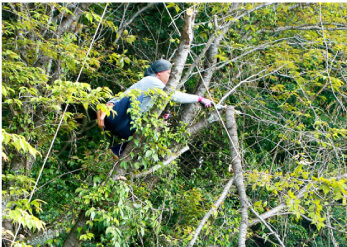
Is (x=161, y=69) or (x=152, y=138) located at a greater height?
(x=161, y=69)

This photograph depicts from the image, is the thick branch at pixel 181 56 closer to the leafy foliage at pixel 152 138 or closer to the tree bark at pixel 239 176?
the leafy foliage at pixel 152 138

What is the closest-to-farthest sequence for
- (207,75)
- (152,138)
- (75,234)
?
1. (152,138)
2. (75,234)
3. (207,75)

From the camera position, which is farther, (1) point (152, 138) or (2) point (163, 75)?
(2) point (163, 75)

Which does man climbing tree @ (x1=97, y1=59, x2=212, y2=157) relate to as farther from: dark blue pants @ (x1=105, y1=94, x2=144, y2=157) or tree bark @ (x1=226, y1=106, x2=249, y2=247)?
tree bark @ (x1=226, y1=106, x2=249, y2=247)

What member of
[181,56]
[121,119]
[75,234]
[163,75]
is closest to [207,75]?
[163,75]

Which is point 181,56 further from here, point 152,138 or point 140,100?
point 152,138

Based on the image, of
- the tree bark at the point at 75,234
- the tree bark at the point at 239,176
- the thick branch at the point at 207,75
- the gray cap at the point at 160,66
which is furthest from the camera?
the thick branch at the point at 207,75

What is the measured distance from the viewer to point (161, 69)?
3676 millimetres

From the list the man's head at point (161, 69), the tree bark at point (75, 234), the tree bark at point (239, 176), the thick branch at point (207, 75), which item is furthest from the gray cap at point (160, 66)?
the tree bark at point (75, 234)

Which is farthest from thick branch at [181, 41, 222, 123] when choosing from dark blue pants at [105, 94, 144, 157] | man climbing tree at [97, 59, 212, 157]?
dark blue pants at [105, 94, 144, 157]

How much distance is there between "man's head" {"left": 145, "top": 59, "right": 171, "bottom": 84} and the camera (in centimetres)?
367

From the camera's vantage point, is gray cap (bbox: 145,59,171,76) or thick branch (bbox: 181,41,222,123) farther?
thick branch (bbox: 181,41,222,123)

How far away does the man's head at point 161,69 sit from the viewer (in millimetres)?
3670

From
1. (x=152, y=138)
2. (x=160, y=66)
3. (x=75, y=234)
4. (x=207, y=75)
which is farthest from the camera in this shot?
(x=207, y=75)
